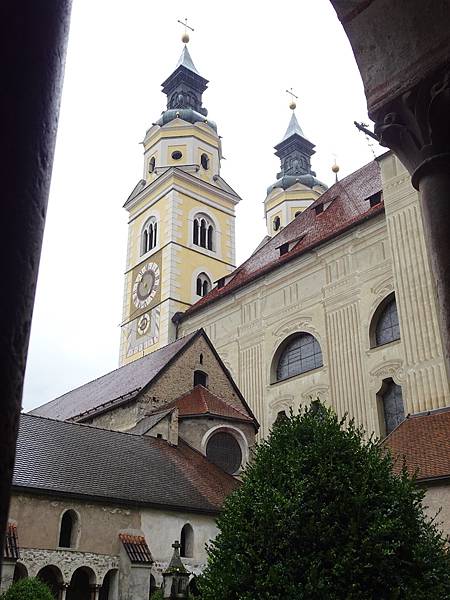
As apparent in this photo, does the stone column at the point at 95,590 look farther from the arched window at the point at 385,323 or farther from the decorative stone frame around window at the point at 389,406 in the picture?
the arched window at the point at 385,323

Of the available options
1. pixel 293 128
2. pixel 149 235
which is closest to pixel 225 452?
pixel 149 235

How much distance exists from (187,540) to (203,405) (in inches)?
216

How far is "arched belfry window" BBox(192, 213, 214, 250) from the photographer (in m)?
41.5

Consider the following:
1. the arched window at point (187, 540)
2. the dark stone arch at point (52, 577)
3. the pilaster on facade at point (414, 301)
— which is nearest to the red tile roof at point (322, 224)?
the pilaster on facade at point (414, 301)

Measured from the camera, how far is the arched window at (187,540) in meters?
17.4

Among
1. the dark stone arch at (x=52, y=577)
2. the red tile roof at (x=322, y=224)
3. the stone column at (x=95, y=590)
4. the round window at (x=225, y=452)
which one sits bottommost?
the stone column at (x=95, y=590)

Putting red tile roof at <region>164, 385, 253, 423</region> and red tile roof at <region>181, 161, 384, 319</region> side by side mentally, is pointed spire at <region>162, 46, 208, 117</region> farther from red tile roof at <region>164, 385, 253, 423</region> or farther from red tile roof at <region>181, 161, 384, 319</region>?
red tile roof at <region>164, 385, 253, 423</region>

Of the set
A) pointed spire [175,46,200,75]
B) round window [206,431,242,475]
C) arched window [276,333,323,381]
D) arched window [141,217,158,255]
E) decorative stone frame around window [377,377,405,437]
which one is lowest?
round window [206,431,242,475]

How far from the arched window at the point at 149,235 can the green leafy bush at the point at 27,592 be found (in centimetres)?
3029

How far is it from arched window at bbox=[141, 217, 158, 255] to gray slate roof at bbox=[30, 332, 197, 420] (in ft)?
44.5

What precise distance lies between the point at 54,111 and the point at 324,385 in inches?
929

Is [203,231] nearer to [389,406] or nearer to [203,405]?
[203,405]

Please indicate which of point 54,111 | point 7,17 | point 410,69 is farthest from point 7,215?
point 410,69

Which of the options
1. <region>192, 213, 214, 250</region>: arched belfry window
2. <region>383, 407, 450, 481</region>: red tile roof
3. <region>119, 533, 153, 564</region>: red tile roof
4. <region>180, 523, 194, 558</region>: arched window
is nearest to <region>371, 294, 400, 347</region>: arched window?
<region>383, 407, 450, 481</region>: red tile roof
